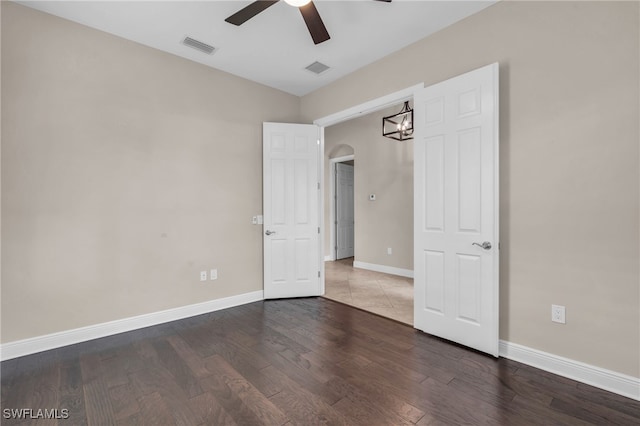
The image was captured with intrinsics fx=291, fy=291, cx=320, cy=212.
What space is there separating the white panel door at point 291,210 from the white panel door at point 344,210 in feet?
10.4

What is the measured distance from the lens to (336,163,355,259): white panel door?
736 cm

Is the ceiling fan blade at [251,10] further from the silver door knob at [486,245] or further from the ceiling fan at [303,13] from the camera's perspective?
the silver door knob at [486,245]

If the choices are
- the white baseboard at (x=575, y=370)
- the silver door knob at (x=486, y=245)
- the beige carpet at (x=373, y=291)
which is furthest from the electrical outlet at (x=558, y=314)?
the beige carpet at (x=373, y=291)

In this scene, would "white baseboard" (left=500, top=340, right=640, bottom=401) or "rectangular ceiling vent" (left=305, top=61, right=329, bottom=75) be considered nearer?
"white baseboard" (left=500, top=340, right=640, bottom=401)

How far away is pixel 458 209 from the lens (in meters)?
2.64

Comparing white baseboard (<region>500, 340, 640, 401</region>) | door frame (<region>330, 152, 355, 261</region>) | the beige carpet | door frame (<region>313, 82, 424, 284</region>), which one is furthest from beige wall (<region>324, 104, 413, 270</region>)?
white baseboard (<region>500, 340, 640, 401</region>)

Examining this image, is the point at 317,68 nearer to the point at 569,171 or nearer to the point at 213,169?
the point at 213,169

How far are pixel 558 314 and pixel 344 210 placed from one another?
18.0 ft

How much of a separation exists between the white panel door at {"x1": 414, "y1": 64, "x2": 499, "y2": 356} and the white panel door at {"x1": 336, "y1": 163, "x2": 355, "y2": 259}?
14.4 ft

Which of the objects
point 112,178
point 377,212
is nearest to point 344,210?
point 377,212

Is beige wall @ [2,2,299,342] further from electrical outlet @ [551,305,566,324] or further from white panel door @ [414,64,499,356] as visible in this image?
electrical outlet @ [551,305,566,324]

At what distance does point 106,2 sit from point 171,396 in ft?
10.5

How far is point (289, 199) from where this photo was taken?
4.11 metres

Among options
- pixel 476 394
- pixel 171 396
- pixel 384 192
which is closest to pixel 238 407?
pixel 171 396
